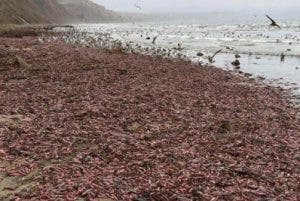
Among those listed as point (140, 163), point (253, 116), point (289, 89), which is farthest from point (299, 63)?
point (140, 163)

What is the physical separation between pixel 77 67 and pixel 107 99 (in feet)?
41.3

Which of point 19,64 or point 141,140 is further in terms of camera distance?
point 19,64

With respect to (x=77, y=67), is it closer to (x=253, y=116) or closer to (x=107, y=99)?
(x=107, y=99)

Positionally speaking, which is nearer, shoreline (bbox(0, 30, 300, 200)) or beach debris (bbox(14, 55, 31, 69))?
shoreline (bbox(0, 30, 300, 200))

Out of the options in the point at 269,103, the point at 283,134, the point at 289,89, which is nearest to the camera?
the point at 283,134

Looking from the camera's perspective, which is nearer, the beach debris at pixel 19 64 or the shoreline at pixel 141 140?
the shoreline at pixel 141 140

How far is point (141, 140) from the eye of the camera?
17734 millimetres

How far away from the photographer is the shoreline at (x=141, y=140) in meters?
13.2

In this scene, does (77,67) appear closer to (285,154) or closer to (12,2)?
(285,154)

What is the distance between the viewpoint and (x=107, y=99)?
79.7 ft

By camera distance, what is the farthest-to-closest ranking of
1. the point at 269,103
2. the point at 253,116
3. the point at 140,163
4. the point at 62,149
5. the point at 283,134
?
the point at 269,103 → the point at 253,116 → the point at 283,134 → the point at 62,149 → the point at 140,163

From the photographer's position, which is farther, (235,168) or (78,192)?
(235,168)

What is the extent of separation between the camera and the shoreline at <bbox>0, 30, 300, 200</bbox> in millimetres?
13227

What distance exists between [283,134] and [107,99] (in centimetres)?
839
